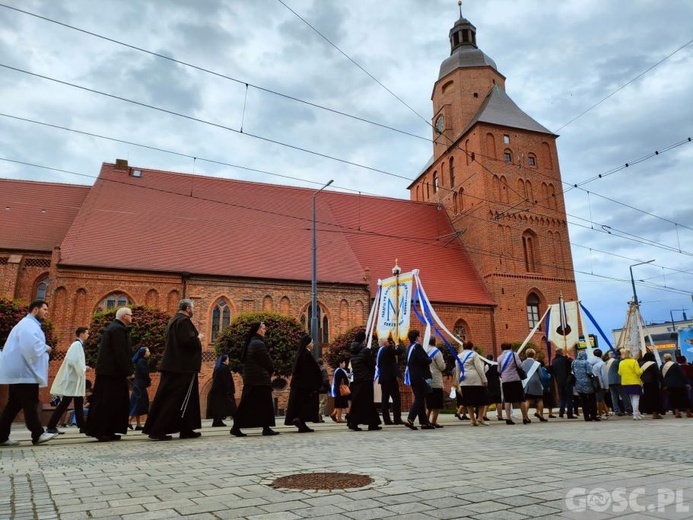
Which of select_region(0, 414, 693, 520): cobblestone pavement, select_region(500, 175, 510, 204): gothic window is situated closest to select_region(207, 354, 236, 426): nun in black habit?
select_region(0, 414, 693, 520): cobblestone pavement

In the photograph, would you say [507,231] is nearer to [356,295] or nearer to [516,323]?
[516,323]

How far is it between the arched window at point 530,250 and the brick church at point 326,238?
0.09 metres

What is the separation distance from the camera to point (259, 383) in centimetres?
808

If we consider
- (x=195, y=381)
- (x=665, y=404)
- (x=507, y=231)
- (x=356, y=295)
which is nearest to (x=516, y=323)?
(x=507, y=231)

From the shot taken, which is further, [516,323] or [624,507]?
[516,323]

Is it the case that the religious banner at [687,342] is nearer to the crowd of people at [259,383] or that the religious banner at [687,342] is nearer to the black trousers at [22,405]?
the crowd of people at [259,383]

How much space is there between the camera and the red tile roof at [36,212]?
890 inches

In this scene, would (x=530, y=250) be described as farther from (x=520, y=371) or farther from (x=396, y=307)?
(x=520, y=371)

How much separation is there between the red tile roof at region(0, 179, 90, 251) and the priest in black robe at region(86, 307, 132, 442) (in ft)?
59.7

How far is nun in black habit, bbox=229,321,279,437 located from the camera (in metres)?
8.04

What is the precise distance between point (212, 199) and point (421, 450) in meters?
23.8

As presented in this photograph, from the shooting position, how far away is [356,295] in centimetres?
2553

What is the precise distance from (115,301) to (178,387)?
1657 centimetres

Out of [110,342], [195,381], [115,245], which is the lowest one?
[195,381]
